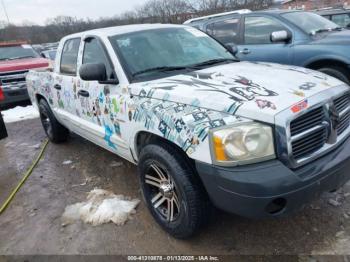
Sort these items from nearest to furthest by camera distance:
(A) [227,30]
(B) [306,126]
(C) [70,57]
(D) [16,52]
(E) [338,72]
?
(B) [306,126], (C) [70,57], (E) [338,72], (A) [227,30], (D) [16,52]

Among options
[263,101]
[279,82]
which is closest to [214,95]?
[263,101]

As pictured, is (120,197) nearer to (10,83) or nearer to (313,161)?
(313,161)

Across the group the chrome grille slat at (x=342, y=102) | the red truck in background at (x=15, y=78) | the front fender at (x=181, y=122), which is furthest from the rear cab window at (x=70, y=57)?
the red truck in background at (x=15, y=78)

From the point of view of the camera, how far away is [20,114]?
8.09m

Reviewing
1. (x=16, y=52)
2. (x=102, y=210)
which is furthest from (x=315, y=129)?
(x=16, y=52)

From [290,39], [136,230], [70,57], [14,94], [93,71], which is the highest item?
[70,57]

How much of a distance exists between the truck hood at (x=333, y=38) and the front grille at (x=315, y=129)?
2814 millimetres

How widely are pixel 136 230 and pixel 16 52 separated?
9111mm

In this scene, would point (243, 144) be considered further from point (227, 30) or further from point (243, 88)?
point (227, 30)

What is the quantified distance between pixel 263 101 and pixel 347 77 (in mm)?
3399

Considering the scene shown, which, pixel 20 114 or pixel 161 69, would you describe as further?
pixel 20 114

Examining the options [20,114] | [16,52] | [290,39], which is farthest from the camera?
[16,52]

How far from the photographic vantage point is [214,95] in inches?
93.6

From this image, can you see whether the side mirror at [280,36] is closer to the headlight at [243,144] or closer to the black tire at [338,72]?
the black tire at [338,72]
